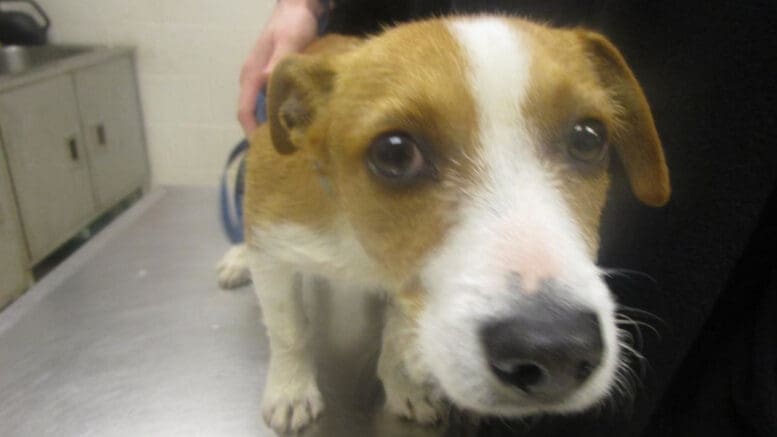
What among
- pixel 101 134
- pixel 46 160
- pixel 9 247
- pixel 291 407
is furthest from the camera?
pixel 101 134

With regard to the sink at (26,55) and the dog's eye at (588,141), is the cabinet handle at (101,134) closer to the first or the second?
the sink at (26,55)

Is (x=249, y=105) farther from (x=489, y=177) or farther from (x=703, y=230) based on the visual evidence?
(x=703, y=230)

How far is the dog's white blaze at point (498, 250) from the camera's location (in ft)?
1.70

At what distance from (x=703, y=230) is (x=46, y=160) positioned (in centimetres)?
186

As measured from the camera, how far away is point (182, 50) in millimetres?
2225

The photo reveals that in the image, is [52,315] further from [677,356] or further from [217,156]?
[217,156]

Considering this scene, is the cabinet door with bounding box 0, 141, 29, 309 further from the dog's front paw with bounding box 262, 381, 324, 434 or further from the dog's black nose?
the dog's black nose

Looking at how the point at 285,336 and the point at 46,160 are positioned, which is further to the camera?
the point at 46,160

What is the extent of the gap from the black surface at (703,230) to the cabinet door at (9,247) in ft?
5.35

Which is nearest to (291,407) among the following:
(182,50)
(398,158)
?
(398,158)

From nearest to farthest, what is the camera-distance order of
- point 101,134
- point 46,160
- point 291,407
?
point 291,407
point 46,160
point 101,134

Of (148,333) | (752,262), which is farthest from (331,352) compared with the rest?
(752,262)

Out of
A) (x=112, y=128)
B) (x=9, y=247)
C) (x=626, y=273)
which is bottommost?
(x=9, y=247)

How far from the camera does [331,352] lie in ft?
3.36
